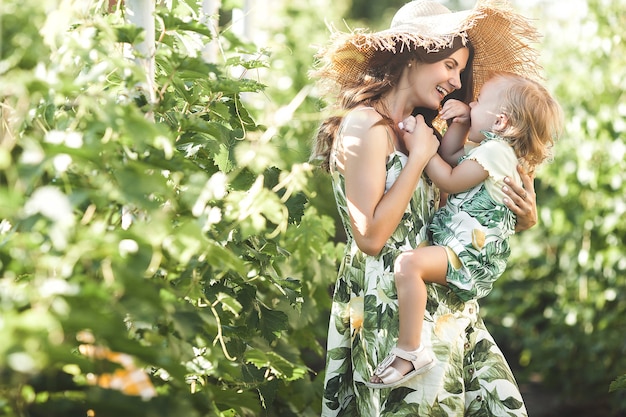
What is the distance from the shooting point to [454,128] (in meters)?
2.69

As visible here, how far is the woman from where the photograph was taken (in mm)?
2361

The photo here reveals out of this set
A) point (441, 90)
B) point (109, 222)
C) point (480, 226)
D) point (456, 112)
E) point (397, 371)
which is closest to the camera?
point (109, 222)

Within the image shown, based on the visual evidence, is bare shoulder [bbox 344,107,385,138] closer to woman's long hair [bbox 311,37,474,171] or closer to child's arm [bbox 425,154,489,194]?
woman's long hair [bbox 311,37,474,171]

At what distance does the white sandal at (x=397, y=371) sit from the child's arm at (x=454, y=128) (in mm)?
658

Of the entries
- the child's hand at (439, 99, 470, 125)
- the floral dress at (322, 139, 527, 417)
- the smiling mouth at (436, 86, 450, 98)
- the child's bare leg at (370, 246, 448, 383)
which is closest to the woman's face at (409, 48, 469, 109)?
the smiling mouth at (436, 86, 450, 98)

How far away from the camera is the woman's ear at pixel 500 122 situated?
2541mm

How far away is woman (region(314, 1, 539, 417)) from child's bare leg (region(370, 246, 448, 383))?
Answer: 0.21 feet

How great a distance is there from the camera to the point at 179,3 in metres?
2.26

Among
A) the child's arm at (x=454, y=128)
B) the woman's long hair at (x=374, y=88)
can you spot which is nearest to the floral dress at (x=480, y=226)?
the child's arm at (x=454, y=128)

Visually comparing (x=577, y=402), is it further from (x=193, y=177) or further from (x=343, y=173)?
(x=193, y=177)

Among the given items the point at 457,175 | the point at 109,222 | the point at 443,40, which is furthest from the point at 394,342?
the point at 109,222

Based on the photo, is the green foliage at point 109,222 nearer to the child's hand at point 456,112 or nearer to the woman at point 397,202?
the woman at point 397,202

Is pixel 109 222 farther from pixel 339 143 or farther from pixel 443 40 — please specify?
pixel 443 40

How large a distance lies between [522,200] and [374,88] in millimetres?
564
